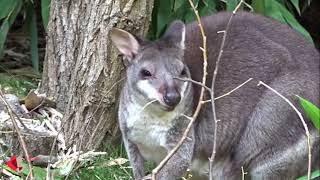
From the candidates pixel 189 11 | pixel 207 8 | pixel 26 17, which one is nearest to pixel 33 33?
pixel 26 17

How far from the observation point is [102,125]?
6.00 meters

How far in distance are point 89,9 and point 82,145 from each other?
2.87ft

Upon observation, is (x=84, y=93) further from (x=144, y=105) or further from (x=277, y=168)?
(x=277, y=168)

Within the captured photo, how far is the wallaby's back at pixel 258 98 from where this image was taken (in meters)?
5.30

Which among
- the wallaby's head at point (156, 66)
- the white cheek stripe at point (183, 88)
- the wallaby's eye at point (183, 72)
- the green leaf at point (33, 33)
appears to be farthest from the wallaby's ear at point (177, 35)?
the green leaf at point (33, 33)

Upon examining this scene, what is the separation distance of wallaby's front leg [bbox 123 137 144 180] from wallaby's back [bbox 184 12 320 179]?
1.11 ft

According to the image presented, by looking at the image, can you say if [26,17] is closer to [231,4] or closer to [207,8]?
[207,8]

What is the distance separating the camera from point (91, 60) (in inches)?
232

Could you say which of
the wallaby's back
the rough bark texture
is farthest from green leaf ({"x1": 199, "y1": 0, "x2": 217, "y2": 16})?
the wallaby's back

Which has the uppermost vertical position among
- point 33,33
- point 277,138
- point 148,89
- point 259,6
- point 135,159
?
point 148,89

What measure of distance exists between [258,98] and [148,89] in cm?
73

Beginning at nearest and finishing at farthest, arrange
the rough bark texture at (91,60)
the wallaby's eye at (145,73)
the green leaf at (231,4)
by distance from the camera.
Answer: the wallaby's eye at (145,73), the rough bark texture at (91,60), the green leaf at (231,4)

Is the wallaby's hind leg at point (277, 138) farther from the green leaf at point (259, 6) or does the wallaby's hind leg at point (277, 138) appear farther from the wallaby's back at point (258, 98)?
the green leaf at point (259, 6)

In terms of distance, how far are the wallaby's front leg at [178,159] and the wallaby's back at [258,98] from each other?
0.47ft
